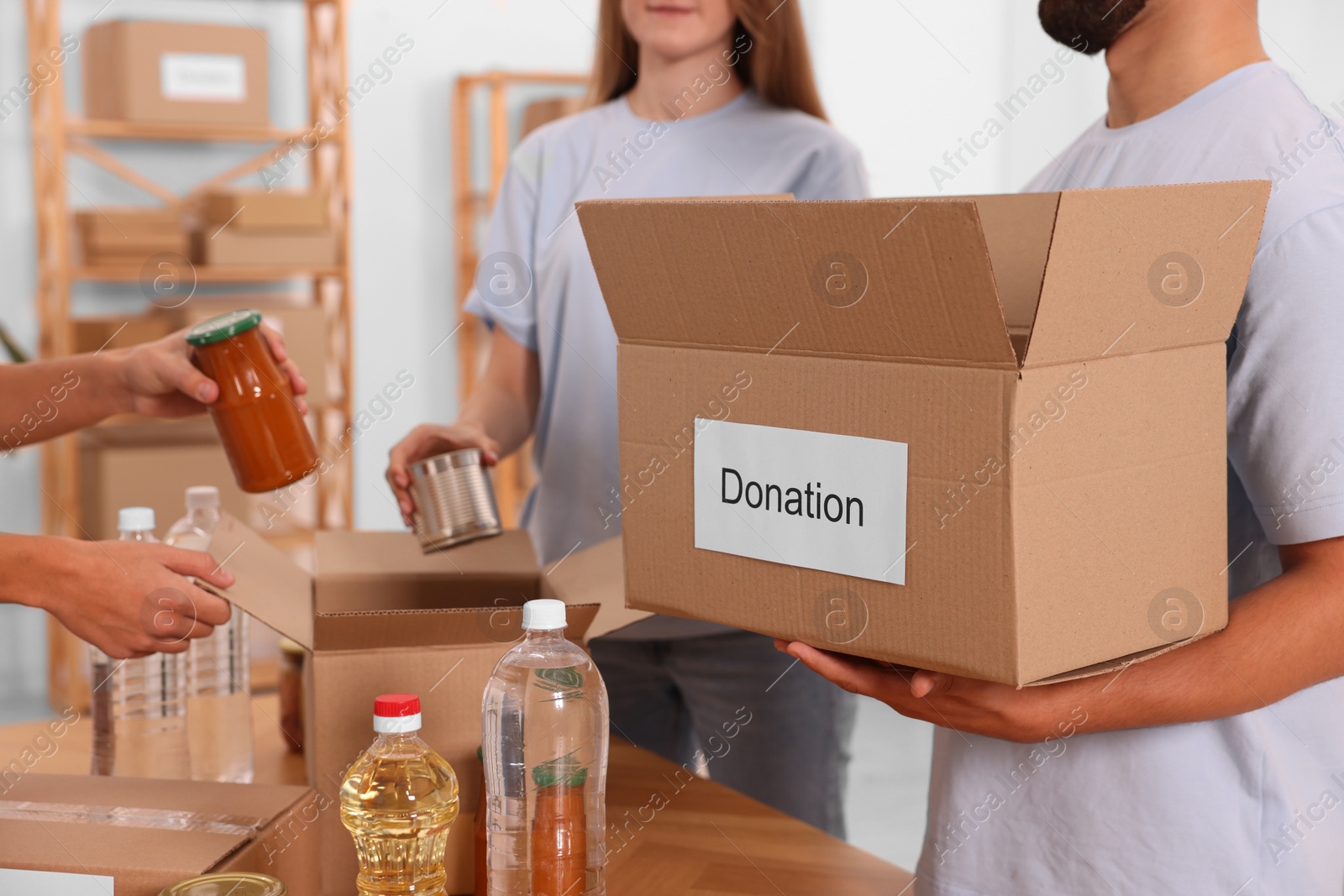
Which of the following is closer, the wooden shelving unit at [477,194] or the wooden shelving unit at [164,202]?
the wooden shelving unit at [164,202]

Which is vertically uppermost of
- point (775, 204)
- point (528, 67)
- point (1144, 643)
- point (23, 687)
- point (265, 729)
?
point (528, 67)

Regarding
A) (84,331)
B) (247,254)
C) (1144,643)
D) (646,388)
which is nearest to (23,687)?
(84,331)

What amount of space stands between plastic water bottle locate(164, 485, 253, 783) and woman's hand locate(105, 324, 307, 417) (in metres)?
0.10

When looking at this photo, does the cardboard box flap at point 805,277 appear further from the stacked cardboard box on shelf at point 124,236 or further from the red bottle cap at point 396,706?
the stacked cardboard box on shelf at point 124,236

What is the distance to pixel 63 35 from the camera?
10.7ft

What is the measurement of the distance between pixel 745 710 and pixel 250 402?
685mm

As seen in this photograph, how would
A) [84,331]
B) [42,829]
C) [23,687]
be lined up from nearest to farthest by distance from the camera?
1. [42,829]
2. [84,331]
3. [23,687]

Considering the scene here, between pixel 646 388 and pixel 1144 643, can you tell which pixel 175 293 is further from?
pixel 1144 643

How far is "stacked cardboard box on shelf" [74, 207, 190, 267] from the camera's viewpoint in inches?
122

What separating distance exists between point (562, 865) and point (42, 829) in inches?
14.5

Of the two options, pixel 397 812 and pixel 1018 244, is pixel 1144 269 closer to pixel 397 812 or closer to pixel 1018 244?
pixel 1018 244

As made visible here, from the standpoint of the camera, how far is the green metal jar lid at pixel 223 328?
1107mm

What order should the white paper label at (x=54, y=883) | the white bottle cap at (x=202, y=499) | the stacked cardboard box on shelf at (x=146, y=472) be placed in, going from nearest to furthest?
the white paper label at (x=54, y=883)
the white bottle cap at (x=202, y=499)
the stacked cardboard box on shelf at (x=146, y=472)

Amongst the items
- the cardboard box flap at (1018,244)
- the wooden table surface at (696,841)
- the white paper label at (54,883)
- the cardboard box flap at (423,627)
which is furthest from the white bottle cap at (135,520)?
the cardboard box flap at (1018,244)
